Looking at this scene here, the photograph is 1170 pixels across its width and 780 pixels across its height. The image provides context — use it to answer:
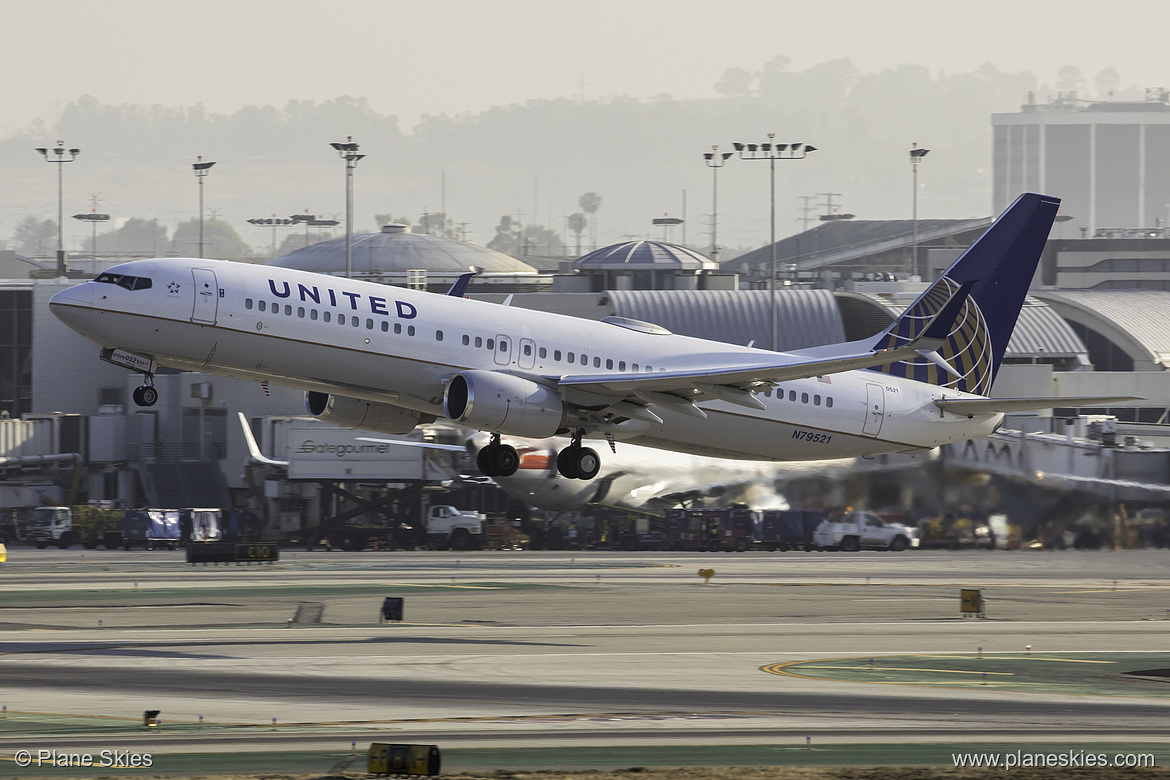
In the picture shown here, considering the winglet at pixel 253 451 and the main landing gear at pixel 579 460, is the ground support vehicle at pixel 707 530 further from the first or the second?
the main landing gear at pixel 579 460

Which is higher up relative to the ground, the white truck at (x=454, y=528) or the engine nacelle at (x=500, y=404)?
the engine nacelle at (x=500, y=404)

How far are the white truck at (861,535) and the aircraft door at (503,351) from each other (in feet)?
94.4

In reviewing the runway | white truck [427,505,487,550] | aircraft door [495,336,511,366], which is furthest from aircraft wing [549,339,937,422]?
white truck [427,505,487,550]

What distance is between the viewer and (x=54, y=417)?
8919cm

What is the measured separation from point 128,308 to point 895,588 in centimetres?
3125

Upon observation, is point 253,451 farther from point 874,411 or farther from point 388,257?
point 388,257

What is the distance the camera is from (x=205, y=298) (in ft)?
117

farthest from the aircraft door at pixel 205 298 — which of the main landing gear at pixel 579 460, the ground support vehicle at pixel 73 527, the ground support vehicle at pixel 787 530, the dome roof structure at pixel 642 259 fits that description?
the dome roof structure at pixel 642 259

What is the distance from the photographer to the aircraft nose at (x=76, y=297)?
115ft

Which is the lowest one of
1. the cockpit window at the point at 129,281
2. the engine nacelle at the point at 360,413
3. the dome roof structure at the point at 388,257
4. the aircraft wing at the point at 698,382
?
the engine nacelle at the point at 360,413

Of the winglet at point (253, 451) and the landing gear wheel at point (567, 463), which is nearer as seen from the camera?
the landing gear wheel at point (567, 463)

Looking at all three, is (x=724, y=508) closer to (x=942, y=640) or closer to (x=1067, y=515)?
(x=1067, y=515)

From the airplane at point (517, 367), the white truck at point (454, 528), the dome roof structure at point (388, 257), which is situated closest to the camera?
the airplane at point (517, 367)

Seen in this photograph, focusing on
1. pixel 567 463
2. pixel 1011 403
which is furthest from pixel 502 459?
pixel 1011 403
